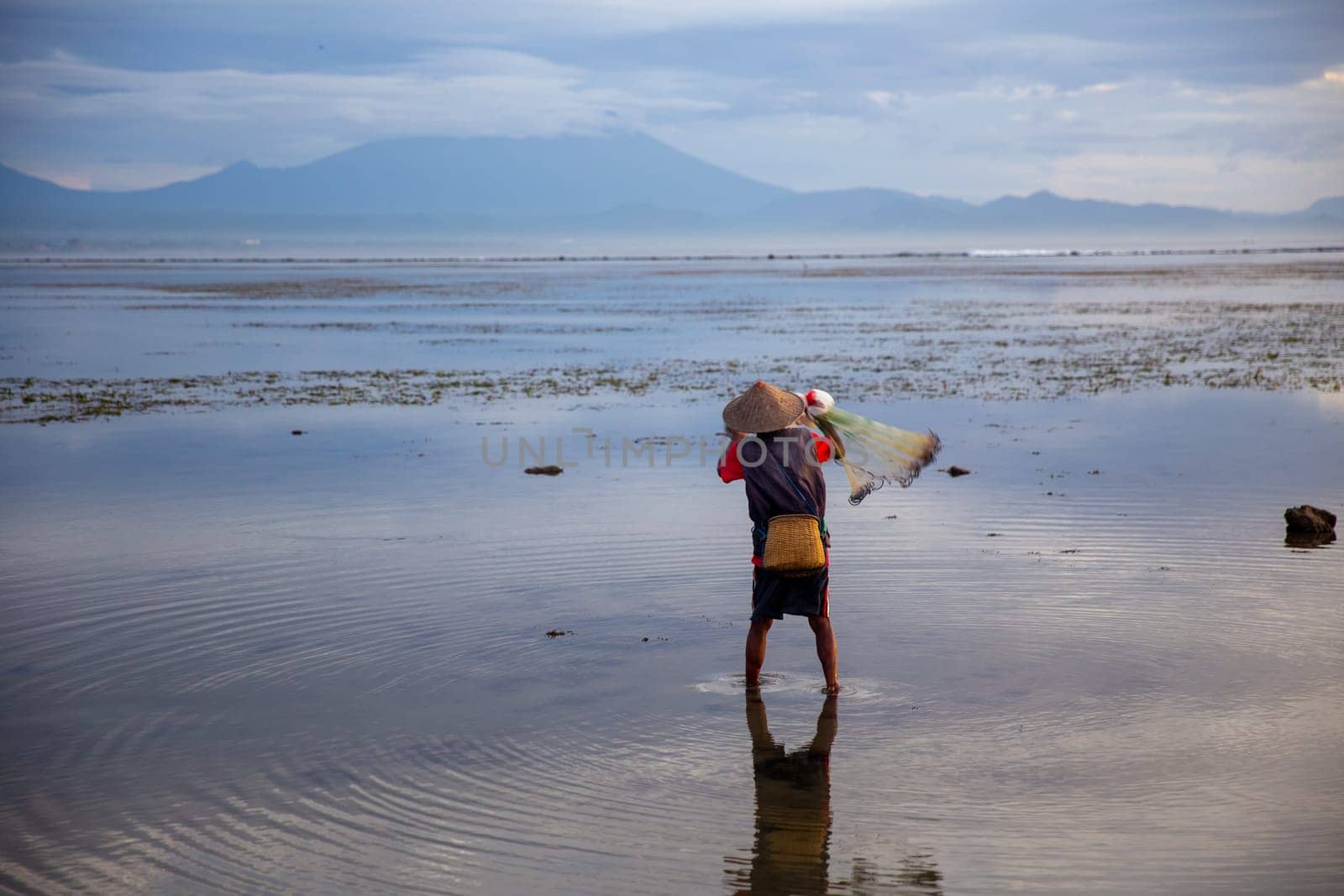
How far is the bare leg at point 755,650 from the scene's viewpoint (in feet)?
22.8

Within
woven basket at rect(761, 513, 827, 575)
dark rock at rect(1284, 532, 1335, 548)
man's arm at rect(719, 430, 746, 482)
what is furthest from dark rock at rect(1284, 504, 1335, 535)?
man's arm at rect(719, 430, 746, 482)

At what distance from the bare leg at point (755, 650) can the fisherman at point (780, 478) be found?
0.10 metres

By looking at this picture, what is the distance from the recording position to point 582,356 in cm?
2648

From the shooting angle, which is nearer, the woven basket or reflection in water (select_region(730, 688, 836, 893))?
reflection in water (select_region(730, 688, 836, 893))

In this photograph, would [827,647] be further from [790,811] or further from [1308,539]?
[1308,539]

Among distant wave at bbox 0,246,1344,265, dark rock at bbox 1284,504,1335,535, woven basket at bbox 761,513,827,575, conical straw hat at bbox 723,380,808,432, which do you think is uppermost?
distant wave at bbox 0,246,1344,265

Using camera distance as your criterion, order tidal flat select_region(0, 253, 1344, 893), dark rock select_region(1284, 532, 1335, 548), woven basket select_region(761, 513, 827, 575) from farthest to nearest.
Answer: dark rock select_region(1284, 532, 1335, 548)
woven basket select_region(761, 513, 827, 575)
tidal flat select_region(0, 253, 1344, 893)

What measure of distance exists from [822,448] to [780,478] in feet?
0.95

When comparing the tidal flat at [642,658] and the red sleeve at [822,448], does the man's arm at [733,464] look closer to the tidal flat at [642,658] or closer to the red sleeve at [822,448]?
the red sleeve at [822,448]

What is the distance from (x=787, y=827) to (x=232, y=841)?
7.35 feet

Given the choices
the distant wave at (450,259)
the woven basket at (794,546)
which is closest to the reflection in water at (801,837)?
the woven basket at (794,546)

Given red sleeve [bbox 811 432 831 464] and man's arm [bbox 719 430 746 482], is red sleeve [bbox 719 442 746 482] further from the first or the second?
red sleeve [bbox 811 432 831 464]

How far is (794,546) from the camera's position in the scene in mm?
6629

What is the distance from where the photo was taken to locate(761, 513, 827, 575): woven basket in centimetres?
662
